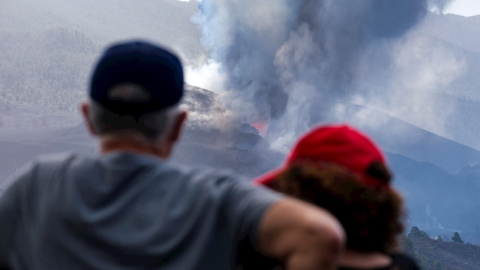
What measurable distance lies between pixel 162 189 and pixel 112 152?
0.28 meters

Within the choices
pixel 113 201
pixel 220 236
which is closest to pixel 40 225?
pixel 113 201

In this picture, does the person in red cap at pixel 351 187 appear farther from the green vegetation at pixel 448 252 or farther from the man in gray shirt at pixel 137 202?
the green vegetation at pixel 448 252

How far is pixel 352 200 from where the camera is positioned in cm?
239

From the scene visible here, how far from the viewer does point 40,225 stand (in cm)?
215

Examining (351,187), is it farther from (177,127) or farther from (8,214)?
(8,214)

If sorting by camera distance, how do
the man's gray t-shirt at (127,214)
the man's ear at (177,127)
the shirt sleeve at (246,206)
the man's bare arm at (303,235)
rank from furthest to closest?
the man's ear at (177,127), the man's gray t-shirt at (127,214), the shirt sleeve at (246,206), the man's bare arm at (303,235)

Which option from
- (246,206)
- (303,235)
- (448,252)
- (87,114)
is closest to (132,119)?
(87,114)

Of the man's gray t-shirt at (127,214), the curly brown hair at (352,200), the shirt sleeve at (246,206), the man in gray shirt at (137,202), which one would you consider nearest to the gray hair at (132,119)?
the man in gray shirt at (137,202)

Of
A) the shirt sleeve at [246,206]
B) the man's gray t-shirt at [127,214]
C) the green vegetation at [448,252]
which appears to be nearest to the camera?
the shirt sleeve at [246,206]

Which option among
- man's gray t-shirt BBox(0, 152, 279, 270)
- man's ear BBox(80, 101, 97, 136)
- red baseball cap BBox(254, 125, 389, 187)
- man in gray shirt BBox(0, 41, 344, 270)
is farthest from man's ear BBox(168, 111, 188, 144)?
red baseball cap BBox(254, 125, 389, 187)

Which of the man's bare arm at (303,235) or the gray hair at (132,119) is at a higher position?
the gray hair at (132,119)

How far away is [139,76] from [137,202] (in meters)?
0.47

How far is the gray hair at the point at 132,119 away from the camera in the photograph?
7.04 feet

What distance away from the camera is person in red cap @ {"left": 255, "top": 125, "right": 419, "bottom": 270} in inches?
93.6
